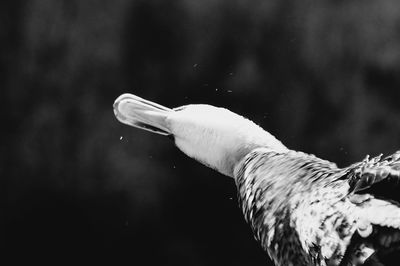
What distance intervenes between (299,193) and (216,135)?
34cm

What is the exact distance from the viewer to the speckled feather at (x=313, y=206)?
854 mm

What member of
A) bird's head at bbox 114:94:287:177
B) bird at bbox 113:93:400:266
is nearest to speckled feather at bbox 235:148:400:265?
bird at bbox 113:93:400:266

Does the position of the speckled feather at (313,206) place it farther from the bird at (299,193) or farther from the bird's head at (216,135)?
the bird's head at (216,135)

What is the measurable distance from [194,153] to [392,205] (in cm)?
58

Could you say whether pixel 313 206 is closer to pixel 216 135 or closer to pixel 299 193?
pixel 299 193

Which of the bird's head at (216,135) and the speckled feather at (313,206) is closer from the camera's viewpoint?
the speckled feather at (313,206)

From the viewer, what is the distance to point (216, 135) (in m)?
1.30

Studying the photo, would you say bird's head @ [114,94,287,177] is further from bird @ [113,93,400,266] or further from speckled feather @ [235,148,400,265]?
speckled feather @ [235,148,400,265]

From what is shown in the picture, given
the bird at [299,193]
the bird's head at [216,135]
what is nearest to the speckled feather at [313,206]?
the bird at [299,193]

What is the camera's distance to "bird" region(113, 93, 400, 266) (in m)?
0.85

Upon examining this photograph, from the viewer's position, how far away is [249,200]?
1.11 metres

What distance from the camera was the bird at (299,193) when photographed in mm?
847

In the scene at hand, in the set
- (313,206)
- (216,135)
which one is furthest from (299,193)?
(216,135)

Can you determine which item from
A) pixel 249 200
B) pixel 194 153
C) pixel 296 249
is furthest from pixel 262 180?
pixel 194 153
